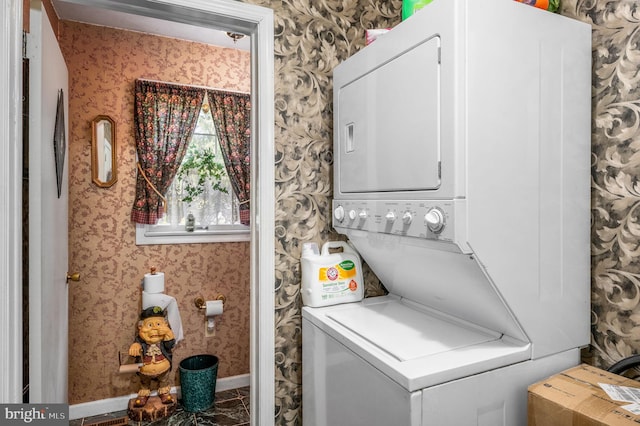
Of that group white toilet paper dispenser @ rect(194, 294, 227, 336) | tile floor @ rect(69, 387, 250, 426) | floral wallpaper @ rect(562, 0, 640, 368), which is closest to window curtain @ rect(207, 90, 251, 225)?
white toilet paper dispenser @ rect(194, 294, 227, 336)

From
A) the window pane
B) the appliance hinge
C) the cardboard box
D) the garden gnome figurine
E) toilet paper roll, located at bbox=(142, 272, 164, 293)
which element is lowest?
the garden gnome figurine

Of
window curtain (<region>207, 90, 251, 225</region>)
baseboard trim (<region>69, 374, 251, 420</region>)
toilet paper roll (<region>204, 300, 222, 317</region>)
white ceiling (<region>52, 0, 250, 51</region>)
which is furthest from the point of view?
window curtain (<region>207, 90, 251, 225</region>)

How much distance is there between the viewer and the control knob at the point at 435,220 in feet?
3.40

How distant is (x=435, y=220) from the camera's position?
104cm

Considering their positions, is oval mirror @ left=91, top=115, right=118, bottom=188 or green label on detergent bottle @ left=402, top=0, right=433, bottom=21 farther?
oval mirror @ left=91, top=115, right=118, bottom=188

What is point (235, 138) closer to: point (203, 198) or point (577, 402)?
point (203, 198)

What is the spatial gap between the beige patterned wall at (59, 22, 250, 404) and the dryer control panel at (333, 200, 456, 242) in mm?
1980

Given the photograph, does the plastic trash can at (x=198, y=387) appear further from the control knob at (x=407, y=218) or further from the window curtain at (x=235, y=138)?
the control knob at (x=407, y=218)

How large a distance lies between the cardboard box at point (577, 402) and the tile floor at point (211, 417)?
88.9 inches

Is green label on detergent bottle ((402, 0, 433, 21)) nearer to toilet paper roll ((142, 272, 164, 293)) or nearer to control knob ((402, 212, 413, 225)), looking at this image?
control knob ((402, 212, 413, 225))

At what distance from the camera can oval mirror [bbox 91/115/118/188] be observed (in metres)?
2.80

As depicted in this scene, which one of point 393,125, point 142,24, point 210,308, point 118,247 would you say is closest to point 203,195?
point 118,247

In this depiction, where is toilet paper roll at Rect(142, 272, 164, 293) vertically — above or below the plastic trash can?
above

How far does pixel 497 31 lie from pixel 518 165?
0.38 metres
